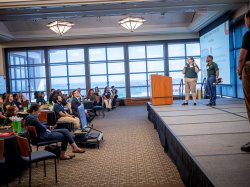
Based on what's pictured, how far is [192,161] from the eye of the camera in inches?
111

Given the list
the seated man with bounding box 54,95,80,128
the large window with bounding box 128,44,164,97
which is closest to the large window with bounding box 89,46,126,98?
the large window with bounding box 128,44,164,97

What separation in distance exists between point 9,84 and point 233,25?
11.9m

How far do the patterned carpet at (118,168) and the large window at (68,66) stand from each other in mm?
9953

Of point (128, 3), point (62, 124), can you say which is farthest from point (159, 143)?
point (128, 3)

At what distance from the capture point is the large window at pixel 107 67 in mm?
15828

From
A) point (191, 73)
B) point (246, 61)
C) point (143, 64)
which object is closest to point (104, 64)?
point (143, 64)

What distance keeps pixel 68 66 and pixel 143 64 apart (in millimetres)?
4132

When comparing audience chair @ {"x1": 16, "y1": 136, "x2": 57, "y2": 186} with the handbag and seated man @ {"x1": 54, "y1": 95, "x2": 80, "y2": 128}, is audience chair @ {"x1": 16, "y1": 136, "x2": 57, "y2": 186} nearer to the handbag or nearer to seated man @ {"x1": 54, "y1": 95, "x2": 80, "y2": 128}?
the handbag

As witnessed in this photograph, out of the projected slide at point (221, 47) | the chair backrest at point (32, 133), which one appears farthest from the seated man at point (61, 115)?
the projected slide at point (221, 47)

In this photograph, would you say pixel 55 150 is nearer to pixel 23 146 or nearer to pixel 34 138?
pixel 34 138

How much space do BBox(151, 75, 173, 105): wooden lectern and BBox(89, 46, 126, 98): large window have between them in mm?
7154

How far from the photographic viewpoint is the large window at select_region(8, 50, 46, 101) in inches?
626

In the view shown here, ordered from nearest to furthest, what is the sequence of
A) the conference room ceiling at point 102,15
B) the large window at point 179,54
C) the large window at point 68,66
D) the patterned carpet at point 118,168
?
the patterned carpet at point 118,168 → the conference room ceiling at point 102,15 → the large window at point 179,54 → the large window at point 68,66

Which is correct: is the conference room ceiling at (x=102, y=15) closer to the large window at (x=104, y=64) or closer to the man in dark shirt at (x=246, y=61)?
the large window at (x=104, y=64)
